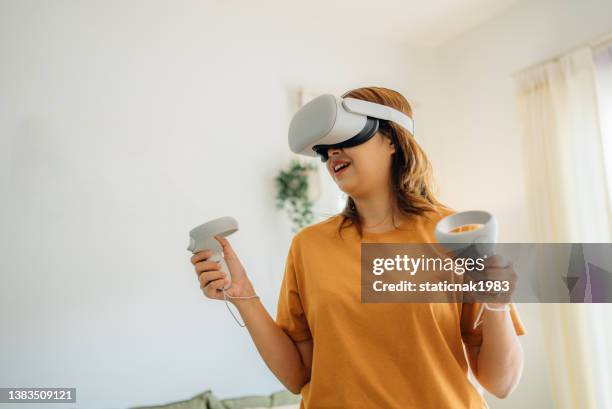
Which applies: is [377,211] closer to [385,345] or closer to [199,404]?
[385,345]

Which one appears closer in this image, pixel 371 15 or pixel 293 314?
pixel 293 314

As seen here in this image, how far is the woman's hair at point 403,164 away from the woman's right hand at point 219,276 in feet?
0.82

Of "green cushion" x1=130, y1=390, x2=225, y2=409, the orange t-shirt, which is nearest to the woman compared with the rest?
the orange t-shirt

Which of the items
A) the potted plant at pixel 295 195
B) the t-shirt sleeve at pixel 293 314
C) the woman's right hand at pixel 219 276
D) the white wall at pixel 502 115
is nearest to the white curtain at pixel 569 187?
the white wall at pixel 502 115

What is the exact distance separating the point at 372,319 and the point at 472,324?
0.68 ft

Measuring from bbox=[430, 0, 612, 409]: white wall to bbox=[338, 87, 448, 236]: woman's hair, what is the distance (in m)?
1.88

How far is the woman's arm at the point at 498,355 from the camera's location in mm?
800

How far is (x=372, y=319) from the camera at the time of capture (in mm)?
886

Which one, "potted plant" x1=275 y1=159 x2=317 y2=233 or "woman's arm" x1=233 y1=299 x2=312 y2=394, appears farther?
"potted plant" x1=275 y1=159 x2=317 y2=233

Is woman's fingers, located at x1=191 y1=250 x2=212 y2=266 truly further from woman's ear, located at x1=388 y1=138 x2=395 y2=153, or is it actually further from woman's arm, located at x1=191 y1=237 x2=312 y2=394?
woman's ear, located at x1=388 y1=138 x2=395 y2=153

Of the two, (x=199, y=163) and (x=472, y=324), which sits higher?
(x=199, y=163)

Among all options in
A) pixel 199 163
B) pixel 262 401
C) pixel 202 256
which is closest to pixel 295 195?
pixel 199 163

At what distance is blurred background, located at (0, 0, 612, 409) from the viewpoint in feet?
6.28

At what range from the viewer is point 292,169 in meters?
2.52
